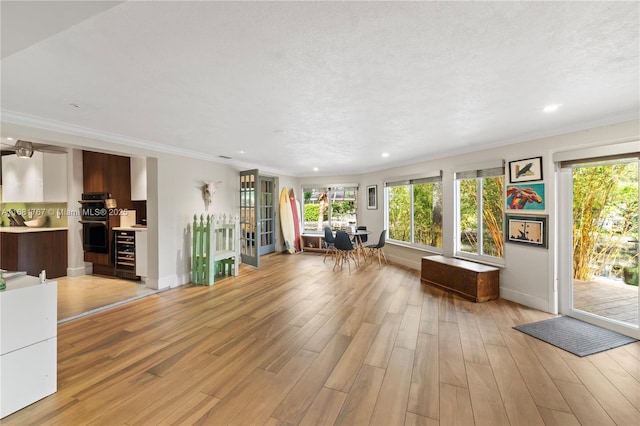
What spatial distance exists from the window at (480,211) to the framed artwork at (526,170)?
0.20 metres

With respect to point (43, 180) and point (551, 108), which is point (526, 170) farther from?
point (43, 180)

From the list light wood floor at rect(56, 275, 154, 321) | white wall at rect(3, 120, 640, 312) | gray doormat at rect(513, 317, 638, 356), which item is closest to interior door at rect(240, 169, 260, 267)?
white wall at rect(3, 120, 640, 312)

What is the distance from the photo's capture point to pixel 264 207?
711cm

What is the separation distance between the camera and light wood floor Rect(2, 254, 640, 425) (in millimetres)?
1783

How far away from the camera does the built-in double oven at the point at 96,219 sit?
5.01 metres

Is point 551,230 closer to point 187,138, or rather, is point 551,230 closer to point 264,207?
point 187,138

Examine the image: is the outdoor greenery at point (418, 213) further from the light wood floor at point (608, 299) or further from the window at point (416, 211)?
the light wood floor at point (608, 299)

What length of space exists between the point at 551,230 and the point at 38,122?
20.4ft

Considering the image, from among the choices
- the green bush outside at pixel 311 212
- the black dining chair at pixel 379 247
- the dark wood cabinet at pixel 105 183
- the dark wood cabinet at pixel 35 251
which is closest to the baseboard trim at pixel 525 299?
the black dining chair at pixel 379 247

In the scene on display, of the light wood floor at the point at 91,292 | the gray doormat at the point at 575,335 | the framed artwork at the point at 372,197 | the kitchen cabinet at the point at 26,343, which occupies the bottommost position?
the gray doormat at the point at 575,335

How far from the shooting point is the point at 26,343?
1.89m

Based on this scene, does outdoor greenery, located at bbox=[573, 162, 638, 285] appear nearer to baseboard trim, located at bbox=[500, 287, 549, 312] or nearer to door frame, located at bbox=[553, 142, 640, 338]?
door frame, located at bbox=[553, 142, 640, 338]

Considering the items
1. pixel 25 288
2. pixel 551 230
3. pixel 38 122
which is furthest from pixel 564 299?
pixel 38 122

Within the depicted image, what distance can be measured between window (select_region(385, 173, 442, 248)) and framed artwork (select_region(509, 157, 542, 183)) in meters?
1.37
